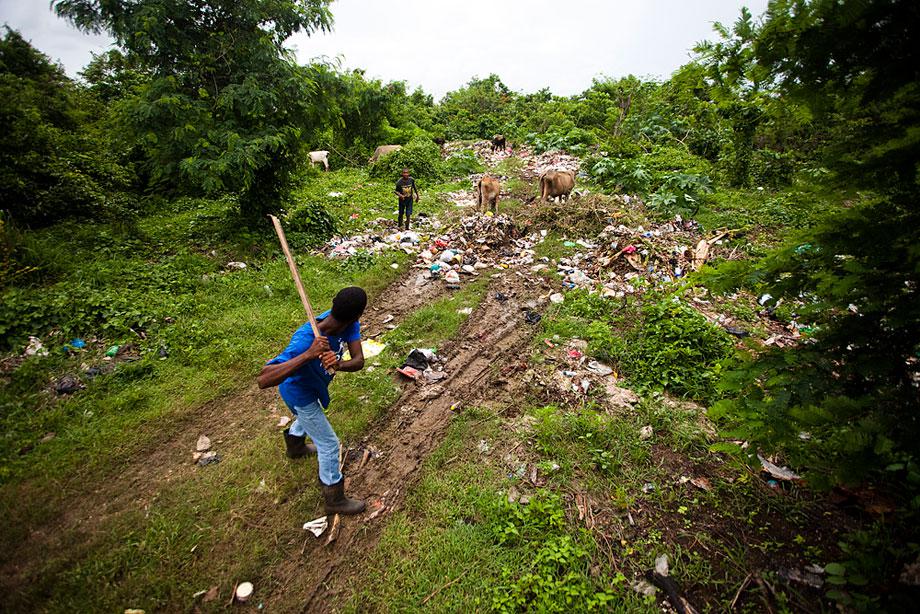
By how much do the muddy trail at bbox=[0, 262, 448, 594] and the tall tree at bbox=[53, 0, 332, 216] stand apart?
14.6 ft

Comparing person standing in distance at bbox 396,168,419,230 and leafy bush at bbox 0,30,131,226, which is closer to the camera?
leafy bush at bbox 0,30,131,226

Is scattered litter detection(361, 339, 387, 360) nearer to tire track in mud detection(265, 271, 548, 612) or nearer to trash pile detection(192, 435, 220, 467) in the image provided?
tire track in mud detection(265, 271, 548, 612)

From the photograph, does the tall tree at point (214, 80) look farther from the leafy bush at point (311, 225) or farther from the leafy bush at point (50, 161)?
the leafy bush at point (50, 161)

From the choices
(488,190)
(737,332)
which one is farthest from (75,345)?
(737,332)

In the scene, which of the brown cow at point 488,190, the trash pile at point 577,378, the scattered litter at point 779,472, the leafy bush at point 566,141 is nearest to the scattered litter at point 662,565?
the scattered litter at point 779,472

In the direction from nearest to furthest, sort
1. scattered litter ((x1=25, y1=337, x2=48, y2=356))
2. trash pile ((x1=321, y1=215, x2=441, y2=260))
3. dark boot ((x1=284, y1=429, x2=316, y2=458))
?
1. dark boot ((x1=284, y1=429, x2=316, y2=458))
2. scattered litter ((x1=25, y1=337, x2=48, y2=356))
3. trash pile ((x1=321, y1=215, x2=441, y2=260))

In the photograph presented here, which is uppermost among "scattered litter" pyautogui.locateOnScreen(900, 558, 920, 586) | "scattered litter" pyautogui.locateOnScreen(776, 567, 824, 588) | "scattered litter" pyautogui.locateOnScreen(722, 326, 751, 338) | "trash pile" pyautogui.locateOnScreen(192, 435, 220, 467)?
"scattered litter" pyautogui.locateOnScreen(900, 558, 920, 586)

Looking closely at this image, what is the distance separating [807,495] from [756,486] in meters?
0.33

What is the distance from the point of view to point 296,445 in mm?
3508

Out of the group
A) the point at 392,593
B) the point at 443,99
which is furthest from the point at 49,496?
the point at 443,99

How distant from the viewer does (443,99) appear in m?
34.1

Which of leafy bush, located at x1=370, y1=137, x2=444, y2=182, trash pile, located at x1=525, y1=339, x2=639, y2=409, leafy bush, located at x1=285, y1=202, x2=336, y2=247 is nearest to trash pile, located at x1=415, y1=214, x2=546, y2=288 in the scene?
leafy bush, located at x1=285, y1=202, x2=336, y2=247

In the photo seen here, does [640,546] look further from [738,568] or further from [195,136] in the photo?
[195,136]

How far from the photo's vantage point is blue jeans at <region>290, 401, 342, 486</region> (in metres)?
2.78
